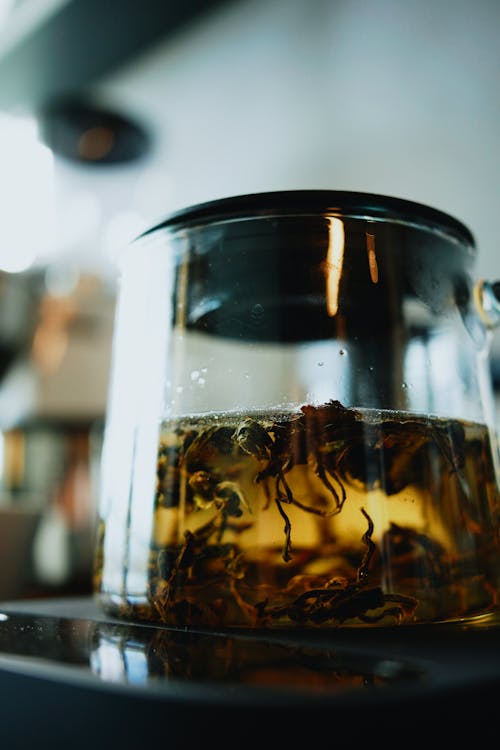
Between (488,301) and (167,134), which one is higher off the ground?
(167,134)

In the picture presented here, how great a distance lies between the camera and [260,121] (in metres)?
1.85

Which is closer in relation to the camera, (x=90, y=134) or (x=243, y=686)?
(x=243, y=686)

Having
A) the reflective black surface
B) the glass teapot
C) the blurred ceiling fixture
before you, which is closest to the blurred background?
the blurred ceiling fixture

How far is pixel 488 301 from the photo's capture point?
46 centimetres

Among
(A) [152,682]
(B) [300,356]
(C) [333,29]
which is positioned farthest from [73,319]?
(A) [152,682]

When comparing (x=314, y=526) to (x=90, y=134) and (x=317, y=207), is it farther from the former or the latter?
(x=90, y=134)

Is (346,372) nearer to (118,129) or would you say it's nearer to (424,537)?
(424,537)

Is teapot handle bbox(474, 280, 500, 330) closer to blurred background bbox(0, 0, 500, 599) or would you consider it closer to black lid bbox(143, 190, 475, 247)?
black lid bbox(143, 190, 475, 247)

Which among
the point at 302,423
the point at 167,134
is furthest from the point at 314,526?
the point at 167,134

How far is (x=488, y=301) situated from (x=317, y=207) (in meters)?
0.14

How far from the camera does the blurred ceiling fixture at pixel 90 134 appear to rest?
1.96 metres

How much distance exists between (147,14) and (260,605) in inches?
Answer: 60.2

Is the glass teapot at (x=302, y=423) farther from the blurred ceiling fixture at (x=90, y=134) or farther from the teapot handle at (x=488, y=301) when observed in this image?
the blurred ceiling fixture at (x=90, y=134)

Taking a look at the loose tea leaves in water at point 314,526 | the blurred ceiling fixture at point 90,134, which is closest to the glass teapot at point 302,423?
the loose tea leaves in water at point 314,526
